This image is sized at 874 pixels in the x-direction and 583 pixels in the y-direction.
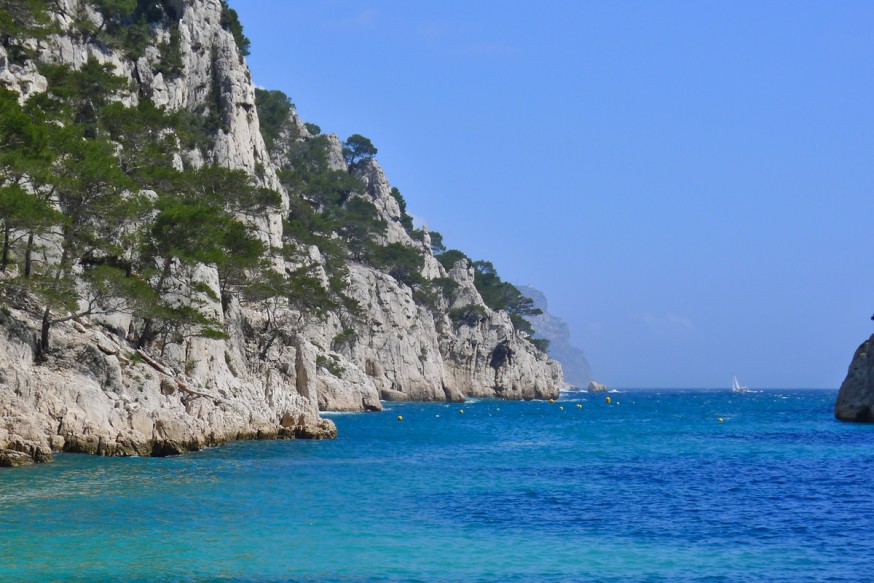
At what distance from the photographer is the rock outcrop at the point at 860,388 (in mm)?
54281

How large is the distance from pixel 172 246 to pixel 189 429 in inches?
384

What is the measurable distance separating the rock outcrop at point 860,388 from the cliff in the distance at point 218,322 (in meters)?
33.3

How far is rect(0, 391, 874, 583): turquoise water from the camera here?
15.5 meters

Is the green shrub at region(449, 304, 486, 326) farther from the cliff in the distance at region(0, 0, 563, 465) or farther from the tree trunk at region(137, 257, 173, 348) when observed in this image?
the tree trunk at region(137, 257, 173, 348)

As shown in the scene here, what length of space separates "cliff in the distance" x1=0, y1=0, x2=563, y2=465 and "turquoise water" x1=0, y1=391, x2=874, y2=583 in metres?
2.31

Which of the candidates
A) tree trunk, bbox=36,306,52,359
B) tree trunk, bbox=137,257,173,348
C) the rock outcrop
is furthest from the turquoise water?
the rock outcrop

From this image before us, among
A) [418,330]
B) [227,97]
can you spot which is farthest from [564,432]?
[418,330]

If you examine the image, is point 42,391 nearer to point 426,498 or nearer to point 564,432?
point 426,498

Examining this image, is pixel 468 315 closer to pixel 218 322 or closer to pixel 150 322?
pixel 218 322

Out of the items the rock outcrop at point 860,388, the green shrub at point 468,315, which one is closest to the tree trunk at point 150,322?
the rock outcrop at point 860,388

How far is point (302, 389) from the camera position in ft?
160

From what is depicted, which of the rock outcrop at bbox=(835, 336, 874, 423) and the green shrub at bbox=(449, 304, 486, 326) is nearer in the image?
the rock outcrop at bbox=(835, 336, 874, 423)

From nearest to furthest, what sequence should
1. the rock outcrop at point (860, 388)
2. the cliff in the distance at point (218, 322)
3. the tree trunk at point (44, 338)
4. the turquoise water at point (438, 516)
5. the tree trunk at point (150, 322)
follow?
1. the turquoise water at point (438, 516)
2. the cliff in the distance at point (218, 322)
3. the tree trunk at point (44, 338)
4. the tree trunk at point (150, 322)
5. the rock outcrop at point (860, 388)

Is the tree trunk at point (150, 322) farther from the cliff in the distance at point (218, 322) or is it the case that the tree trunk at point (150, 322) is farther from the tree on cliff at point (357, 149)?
the tree on cliff at point (357, 149)
